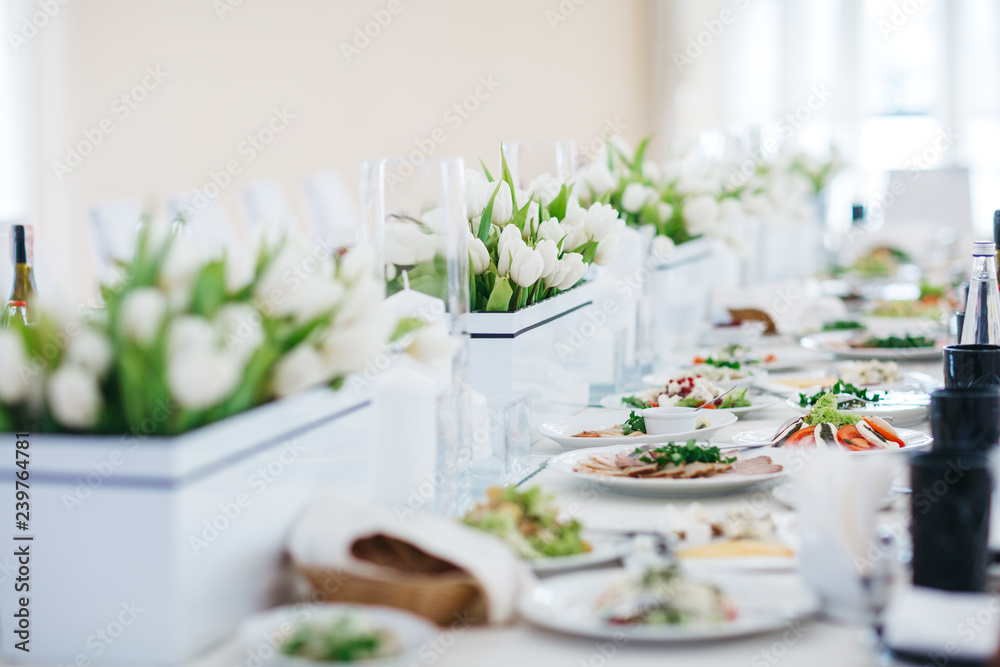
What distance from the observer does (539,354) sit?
60.2 inches

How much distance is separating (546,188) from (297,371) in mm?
924

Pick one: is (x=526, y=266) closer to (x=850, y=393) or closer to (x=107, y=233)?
(x=850, y=393)

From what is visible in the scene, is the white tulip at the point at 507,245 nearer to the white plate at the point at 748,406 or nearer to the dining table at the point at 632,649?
the white plate at the point at 748,406

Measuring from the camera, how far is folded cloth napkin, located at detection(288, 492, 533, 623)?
0.86 m

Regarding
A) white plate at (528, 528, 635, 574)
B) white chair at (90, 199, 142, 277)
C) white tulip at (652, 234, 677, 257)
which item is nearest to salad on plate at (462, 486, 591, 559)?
white plate at (528, 528, 635, 574)

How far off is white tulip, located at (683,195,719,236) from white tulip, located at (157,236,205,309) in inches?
71.0

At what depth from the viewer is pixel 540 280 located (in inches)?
61.9

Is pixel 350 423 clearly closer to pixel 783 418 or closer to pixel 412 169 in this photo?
pixel 412 169

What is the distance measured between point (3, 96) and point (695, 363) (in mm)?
4321

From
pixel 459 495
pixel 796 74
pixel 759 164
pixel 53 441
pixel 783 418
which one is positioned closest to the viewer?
pixel 53 441

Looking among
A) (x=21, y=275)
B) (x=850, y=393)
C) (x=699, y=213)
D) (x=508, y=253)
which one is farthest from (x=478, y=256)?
(x=699, y=213)

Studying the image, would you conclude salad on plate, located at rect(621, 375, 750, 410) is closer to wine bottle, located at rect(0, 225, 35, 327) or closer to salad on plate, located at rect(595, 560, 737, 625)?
salad on plate, located at rect(595, 560, 737, 625)

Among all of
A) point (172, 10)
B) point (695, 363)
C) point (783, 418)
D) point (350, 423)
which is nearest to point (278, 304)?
point (350, 423)

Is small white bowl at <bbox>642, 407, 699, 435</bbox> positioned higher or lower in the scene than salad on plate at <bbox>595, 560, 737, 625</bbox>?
higher
